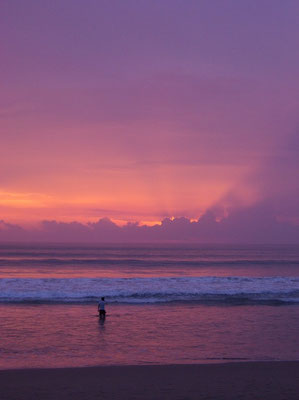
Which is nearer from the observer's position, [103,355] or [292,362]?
[292,362]

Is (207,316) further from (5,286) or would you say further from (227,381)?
(5,286)

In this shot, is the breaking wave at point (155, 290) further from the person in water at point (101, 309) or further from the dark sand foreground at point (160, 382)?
the dark sand foreground at point (160, 382)

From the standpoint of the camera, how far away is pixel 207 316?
64.7ft

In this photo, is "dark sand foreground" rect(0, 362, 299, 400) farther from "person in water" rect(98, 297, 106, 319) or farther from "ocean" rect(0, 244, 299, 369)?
"person in water" rect(98, 297, 106, 319)

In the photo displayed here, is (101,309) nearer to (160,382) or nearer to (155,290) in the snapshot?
(160,382)

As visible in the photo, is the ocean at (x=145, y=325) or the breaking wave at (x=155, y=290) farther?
the breaking wave at (x=155, y=290)

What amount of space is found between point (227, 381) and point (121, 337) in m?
5.84

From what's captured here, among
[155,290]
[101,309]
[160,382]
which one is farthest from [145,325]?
[155,290]

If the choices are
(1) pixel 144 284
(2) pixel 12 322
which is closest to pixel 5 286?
(1) pixel 144 284

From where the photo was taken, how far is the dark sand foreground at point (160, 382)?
367 inches

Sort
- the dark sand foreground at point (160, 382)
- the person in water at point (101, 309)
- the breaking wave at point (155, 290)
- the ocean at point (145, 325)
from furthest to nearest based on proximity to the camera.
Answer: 1. the breaking wave at point (155, 290)
2. the person in water at point (101, 309)
3. the ocean at point (145, 325)
4. the dark sand foreground at point (160, 382)

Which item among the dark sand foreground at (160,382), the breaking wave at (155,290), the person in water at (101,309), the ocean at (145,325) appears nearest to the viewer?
the dark sand foreground at (160,382)

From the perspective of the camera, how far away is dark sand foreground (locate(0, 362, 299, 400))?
30.6 ft

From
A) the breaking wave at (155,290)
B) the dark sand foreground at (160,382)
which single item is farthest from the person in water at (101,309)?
the dark sand foreground at (160,382)
